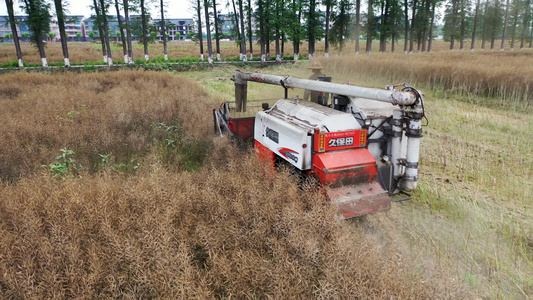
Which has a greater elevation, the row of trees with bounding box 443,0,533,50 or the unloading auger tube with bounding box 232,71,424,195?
the row of trees with bounding box 443,0,533,50

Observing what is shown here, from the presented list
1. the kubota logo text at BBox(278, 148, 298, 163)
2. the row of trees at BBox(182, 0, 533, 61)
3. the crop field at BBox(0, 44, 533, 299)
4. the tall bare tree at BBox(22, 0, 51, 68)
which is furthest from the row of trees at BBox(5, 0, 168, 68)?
the kubota logo text at BBox(278, 148, 298, 163)

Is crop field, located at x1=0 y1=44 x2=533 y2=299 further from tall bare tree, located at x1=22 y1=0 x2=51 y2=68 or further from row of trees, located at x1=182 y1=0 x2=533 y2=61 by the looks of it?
row of trees, located at x1=182 y1=0 x2=533 y2=61

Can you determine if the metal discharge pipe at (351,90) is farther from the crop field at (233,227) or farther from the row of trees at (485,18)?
the row of trees at (485,18)

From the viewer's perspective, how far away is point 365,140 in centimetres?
548

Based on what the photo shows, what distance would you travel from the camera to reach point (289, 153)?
18.2ft

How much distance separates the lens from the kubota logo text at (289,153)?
5377mm

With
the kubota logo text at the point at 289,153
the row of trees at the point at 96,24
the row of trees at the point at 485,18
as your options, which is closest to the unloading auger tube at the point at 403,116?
the kubota logo text at the point at 289,153

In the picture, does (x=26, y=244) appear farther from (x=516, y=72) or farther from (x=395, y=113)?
(x=516, y=72)

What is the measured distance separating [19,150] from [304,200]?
19.6 ft

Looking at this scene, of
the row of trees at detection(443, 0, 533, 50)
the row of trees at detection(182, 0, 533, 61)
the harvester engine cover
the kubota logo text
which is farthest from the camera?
the row of trees at detection(443, 0, 533, 50)

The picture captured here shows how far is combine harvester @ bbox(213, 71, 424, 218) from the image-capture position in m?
→ 4.95

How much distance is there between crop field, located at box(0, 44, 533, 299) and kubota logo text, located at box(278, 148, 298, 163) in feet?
1.09

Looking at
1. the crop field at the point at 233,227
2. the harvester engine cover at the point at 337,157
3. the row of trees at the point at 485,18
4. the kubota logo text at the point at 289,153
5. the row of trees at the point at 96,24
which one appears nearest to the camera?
the crop field at the point at 233,227

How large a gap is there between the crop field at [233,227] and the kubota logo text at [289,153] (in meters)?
0.33
